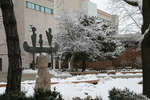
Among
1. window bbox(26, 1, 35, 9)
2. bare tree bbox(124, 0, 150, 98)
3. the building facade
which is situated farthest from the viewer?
window bbox(26, 1, 35, 9)

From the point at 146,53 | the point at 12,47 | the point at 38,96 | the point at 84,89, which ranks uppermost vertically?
the point at 12,47

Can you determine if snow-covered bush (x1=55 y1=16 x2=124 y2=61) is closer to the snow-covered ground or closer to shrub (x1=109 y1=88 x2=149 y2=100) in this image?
the snow-covered ground

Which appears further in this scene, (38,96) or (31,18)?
(31,18)

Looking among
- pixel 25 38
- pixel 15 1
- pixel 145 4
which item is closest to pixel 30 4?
pixel 15 1

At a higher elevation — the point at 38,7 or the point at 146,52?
the point at 38,7

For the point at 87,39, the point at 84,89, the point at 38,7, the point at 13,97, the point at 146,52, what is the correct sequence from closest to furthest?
the point at 13,97
the point at 146,52
the point at 84,89
the point at 87,39
the point at 38,7

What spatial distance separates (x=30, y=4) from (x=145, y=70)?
32.9 meters

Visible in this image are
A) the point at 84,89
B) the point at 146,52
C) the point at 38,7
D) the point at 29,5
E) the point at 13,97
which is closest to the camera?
the point at 13,97

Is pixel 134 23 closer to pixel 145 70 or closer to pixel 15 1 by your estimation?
pixel 145 70

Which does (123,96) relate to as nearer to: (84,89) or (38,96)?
(38,96)

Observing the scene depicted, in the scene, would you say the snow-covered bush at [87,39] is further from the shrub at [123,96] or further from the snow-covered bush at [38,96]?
the snow-covered bush at [38,96]

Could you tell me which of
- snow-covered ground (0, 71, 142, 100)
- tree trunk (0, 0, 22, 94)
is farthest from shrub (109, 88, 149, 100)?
tree trunk (0, 0, 22, 94)

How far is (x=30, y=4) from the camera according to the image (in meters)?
39.6

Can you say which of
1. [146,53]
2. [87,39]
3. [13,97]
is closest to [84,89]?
[146,53]
